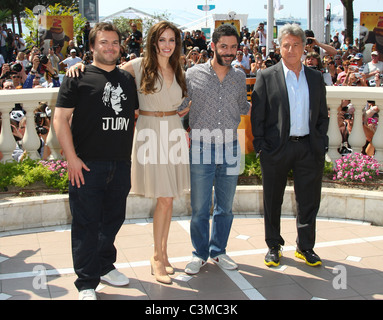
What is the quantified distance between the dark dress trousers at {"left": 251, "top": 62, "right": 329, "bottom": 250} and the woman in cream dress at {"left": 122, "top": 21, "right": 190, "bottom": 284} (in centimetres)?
69

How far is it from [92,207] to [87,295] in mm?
641

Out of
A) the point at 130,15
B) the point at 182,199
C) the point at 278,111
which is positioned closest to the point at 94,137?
the point at 278,111

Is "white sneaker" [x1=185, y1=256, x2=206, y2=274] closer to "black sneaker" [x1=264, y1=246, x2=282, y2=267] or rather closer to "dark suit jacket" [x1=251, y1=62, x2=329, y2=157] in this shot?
"black sneaker" [x1=264, y1=246, x2=282, y2=267]

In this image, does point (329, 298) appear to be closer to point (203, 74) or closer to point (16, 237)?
point (203, 74)

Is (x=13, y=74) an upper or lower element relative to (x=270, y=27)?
lower

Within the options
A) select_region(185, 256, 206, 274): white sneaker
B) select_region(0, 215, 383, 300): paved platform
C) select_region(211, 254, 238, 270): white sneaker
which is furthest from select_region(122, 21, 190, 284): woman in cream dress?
select_region(211, 254, 238, 270): white sneaker

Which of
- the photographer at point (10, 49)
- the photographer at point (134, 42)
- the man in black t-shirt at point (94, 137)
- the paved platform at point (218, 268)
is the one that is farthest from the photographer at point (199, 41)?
the man in black t-shirt at point (94, 137)

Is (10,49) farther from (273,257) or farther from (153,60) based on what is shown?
(273,257)

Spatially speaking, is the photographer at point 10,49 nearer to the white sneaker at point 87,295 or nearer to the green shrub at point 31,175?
the green shrub at point 31,175

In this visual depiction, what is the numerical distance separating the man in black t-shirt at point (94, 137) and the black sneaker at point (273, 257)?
4.92 ft

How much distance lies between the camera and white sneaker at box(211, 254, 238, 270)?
4.41m

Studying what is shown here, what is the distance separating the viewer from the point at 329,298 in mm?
3877

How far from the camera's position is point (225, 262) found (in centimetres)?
446
